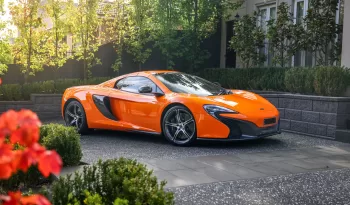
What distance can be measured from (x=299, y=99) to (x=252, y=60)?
4.71 m

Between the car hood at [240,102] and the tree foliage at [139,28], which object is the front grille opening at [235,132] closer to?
the car hood at [240,102]

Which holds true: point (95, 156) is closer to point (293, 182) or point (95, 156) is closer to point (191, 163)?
point (191, 163)

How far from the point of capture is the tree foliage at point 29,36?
36.8 feet

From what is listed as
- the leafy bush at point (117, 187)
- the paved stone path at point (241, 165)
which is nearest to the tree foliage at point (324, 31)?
the paved stone path at point (241, 165)

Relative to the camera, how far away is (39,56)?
12.1 metres

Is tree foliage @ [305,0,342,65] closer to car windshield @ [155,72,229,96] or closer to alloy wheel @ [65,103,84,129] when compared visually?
car windshield @ [155,72,229,96]

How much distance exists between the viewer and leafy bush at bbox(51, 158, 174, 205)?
264cm

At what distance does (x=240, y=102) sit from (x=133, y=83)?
196 cm

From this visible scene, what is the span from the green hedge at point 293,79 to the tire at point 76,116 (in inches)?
174

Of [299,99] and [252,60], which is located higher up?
[252,60]

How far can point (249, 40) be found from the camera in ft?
40.8

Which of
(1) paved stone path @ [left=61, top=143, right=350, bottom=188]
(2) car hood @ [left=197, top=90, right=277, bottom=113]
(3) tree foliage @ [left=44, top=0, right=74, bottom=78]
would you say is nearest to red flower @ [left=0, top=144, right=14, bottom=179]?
(1) paved stone path @ [left=61, top=143, right=350, bottom=188]

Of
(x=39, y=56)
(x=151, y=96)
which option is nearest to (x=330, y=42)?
(x=151, y=96)

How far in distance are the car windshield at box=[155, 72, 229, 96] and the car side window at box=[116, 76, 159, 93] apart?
0.62ft
